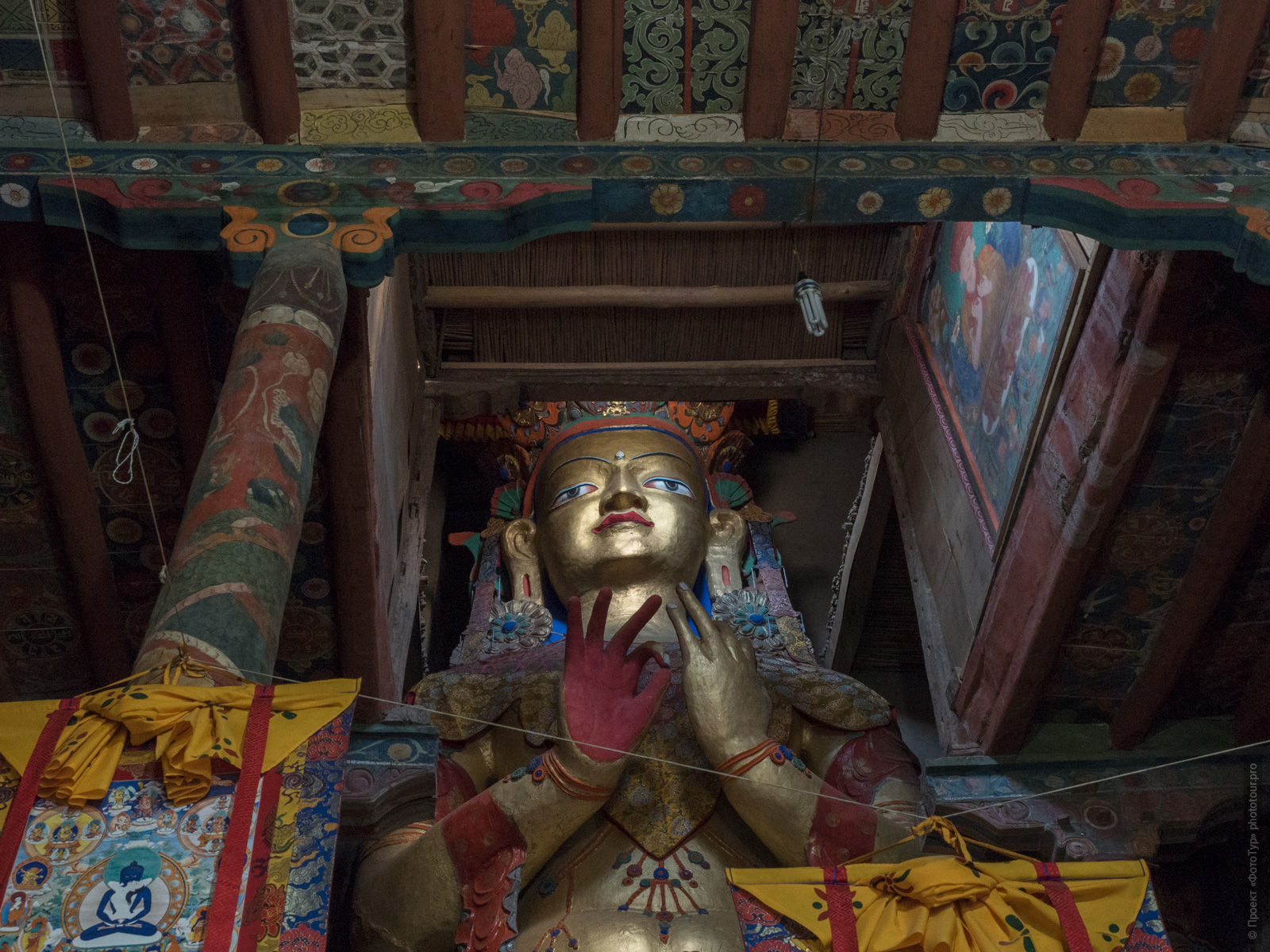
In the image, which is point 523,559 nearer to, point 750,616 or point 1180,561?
point 750,616

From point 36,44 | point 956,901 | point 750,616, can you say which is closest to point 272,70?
point 36,44

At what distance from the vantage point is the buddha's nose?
746 centimetres

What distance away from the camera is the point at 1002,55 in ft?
19.1

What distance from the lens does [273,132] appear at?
5.82 m

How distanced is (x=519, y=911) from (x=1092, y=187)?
12.3 ft

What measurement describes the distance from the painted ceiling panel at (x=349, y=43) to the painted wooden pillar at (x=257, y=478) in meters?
0.84

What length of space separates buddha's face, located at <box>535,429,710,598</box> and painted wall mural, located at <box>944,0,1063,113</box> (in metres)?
Result: 2.61

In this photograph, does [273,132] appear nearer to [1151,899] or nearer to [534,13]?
[534,13]

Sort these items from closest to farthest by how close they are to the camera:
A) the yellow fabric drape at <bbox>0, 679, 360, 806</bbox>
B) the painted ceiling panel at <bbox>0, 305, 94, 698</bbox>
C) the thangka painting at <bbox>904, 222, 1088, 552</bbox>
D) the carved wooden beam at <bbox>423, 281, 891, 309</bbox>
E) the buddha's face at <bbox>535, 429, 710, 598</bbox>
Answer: the yellow fabric drape at <bbox>0, 679, 360, 806</bbox> < the painted ceiling panel at <bbox>0, 305, 94, 698</bbox> < the thangka painting at <bbox>904, 222, 1088, 552</bbox> < the buddha's face at <bbox>535, 429, 710, 598</bbox> < the carved wooden beam at <bbox>423, 281, 891, 309</bbox>

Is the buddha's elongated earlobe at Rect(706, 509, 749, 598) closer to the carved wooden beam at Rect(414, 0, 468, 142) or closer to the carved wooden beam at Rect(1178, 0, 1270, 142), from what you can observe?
the carved wooden beam at Rect(414, 0, 468, 142)

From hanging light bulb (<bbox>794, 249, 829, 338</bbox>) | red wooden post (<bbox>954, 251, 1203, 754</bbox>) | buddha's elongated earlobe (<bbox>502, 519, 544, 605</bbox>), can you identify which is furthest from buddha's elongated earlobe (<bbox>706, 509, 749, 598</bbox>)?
hanging light bulb (<bbox>794, 249, 829, 338</bbox>)

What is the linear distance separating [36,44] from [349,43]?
122cm

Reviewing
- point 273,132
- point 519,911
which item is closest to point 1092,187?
point 273,132

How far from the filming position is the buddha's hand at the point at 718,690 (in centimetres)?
582
